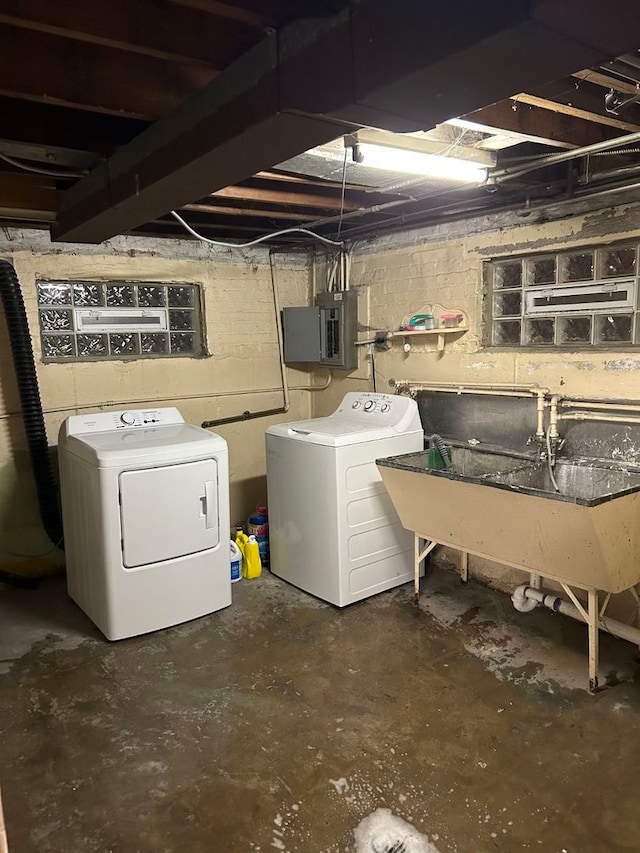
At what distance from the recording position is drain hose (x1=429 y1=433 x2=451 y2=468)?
11.7 ft

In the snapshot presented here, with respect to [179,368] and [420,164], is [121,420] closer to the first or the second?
[179,368]

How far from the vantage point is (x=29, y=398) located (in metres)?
3.66

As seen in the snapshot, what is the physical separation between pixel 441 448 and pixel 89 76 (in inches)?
99.1

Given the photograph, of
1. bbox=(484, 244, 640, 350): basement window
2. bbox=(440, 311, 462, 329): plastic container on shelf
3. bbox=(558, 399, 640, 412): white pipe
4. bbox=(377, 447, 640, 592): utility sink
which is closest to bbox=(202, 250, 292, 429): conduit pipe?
bbox=(440, 311, 462, 329): plastic container on shelf

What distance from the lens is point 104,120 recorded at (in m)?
2.27

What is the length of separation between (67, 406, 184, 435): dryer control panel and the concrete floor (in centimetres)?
108

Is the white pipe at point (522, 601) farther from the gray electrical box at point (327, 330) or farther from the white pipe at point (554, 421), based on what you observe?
the gray electrical box at point (327, 330)

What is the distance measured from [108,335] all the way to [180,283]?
64 cm

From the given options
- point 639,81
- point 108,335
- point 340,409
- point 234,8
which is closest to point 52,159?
point 234,8

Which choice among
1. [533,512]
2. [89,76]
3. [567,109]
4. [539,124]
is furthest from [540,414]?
[89,76]

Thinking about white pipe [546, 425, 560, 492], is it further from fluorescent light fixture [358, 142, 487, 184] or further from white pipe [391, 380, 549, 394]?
fluorescent light fixture [358, 142, 487, 184]

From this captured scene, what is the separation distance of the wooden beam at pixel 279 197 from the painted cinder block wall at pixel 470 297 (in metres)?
0.79

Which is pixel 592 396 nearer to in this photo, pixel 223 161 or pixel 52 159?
pixel 223 161

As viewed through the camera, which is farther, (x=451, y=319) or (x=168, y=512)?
(x=451, y=319)
